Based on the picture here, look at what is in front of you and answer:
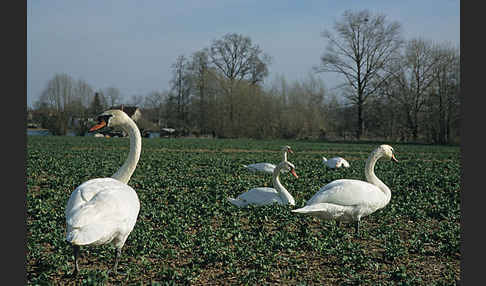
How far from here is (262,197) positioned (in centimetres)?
812

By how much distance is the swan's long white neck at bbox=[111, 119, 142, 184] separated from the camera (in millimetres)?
A: 5434

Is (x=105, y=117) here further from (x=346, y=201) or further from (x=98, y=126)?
(x=346, y=201)

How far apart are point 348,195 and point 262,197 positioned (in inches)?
88.4

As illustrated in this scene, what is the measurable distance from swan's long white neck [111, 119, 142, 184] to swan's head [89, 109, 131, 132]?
8 centimetres

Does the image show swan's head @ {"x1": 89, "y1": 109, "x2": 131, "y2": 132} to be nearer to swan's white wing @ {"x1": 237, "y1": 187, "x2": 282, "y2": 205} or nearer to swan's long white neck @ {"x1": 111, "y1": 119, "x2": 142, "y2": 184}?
swan's long white neck @ {"x1": 111, "y1": 119, "x2": 142, "y2": 184}

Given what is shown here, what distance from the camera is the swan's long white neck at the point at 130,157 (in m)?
5.43

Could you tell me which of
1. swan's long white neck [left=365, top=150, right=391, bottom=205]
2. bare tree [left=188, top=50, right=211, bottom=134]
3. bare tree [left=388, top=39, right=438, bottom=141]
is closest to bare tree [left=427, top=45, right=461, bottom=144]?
bare tree [left=388, top=39, right=438, bottom=141]

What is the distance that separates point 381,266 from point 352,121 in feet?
168

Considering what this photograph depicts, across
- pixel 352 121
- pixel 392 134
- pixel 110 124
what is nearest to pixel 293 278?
pixel 110 124

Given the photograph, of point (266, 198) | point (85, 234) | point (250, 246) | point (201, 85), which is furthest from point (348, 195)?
point (201, 85)

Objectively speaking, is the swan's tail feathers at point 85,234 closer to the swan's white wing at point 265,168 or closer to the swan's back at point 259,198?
the swan's back at point 259,198

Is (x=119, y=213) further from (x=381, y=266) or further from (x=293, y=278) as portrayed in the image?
(x=381, y=266)

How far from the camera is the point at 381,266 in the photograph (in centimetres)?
521

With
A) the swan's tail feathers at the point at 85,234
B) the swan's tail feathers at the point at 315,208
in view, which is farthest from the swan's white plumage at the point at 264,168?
the swan's tail feathers at the point at 85,234
